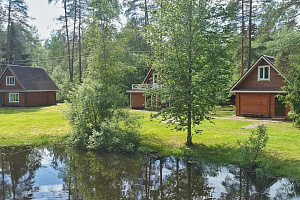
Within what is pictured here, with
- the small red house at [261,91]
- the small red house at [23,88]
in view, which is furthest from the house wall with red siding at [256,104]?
the small red house at [23,88]

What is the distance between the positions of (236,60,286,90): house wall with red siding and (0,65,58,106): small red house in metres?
23.7

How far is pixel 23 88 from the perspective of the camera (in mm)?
28859

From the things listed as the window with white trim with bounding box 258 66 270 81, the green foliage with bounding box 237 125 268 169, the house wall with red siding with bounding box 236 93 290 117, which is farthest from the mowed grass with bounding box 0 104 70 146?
the window with white trim with bounding box 258 66 270 81

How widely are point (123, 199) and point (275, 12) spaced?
532 inches

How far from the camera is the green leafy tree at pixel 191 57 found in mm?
9844

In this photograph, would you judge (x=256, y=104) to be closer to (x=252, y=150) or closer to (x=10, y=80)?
(x=252, y=150)

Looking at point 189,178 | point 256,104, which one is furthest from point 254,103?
point 189,178

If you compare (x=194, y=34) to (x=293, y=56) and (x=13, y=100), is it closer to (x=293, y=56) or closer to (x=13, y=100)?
(x=293, y=56)

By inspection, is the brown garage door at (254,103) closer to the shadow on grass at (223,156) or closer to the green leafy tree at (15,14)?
the shadow on grass at (223,156)

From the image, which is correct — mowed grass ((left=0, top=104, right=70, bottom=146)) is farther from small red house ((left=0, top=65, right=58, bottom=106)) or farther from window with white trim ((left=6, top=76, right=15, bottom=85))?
window with white trim ((left=6, top=76, right=15, bottom=85))

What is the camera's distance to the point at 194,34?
10.0m

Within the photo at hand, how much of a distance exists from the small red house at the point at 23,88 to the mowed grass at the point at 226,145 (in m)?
20.9

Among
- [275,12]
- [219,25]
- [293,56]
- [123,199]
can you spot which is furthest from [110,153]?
[275,12]

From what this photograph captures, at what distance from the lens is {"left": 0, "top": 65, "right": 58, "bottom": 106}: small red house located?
29.5m
